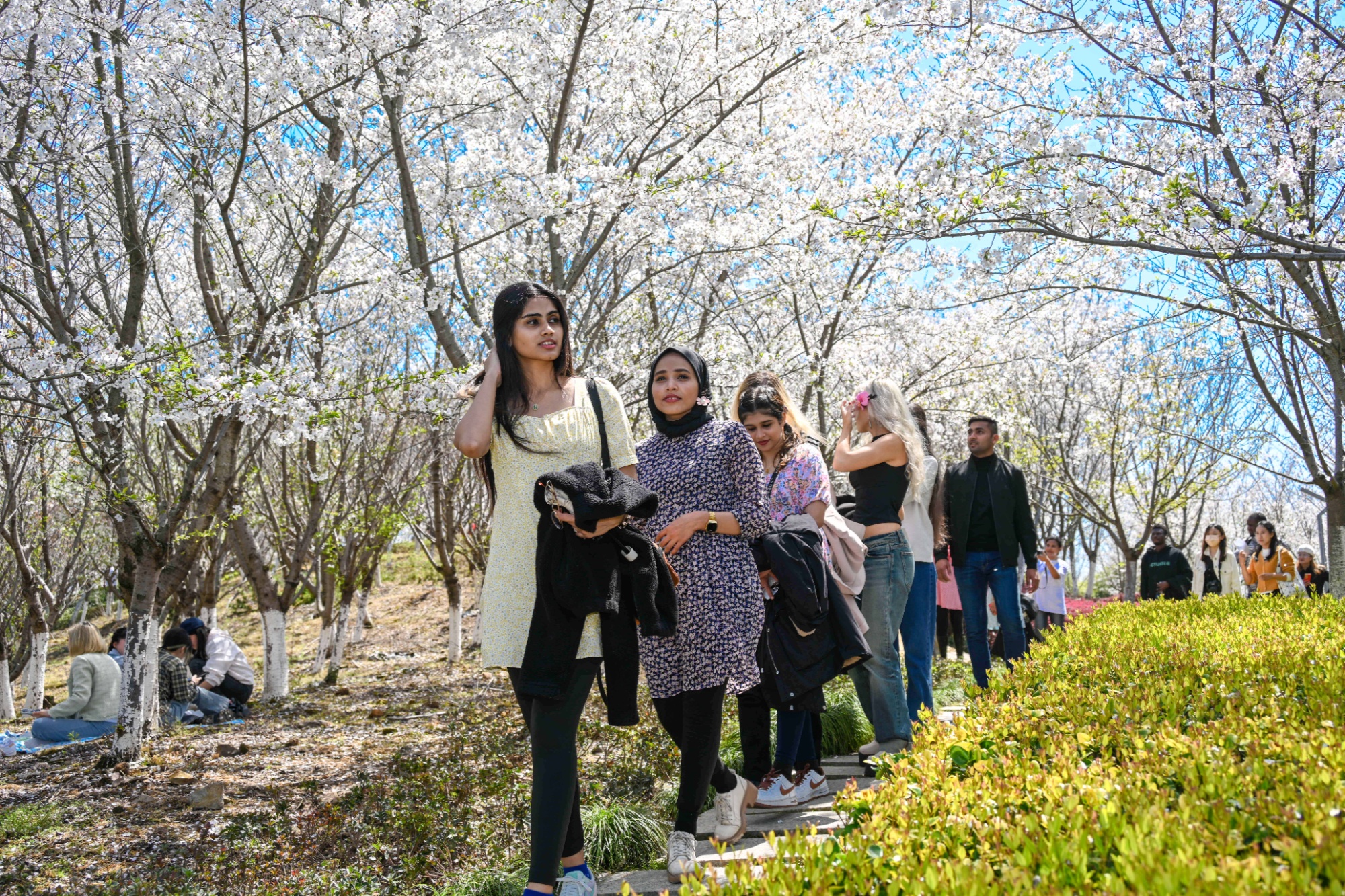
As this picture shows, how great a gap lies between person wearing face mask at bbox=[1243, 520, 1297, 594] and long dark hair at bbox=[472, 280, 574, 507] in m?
11.6

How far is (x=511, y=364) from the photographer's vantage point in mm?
3357

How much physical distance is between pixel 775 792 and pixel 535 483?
79.8 inches

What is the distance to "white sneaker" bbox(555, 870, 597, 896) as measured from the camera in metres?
3.00

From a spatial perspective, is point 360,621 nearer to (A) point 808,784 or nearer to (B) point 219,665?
(B) point 219,665

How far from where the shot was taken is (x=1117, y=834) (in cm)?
176

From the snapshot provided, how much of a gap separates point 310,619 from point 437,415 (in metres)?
17.4

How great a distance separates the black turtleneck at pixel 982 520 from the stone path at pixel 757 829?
1890mm

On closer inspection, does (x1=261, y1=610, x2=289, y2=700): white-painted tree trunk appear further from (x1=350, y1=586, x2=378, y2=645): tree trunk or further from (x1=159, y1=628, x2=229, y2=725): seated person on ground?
(x1=350, y1=586, x2=378, y2=645): tree trunk

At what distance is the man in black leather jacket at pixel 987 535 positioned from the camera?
626 cm

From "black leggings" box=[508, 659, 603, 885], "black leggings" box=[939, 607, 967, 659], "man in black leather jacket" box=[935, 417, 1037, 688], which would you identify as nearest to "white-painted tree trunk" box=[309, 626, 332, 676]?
"black leggings" box=[939, 607, 967, 659]

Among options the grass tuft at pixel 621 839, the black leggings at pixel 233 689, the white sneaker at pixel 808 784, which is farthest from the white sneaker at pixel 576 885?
the black leggings at pixel 233 689

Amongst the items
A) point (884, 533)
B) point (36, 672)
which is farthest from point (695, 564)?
point (36, 672)

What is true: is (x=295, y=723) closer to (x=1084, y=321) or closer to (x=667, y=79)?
(x=667, y=79)

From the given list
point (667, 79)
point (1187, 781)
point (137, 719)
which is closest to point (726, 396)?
point (667, 79)
